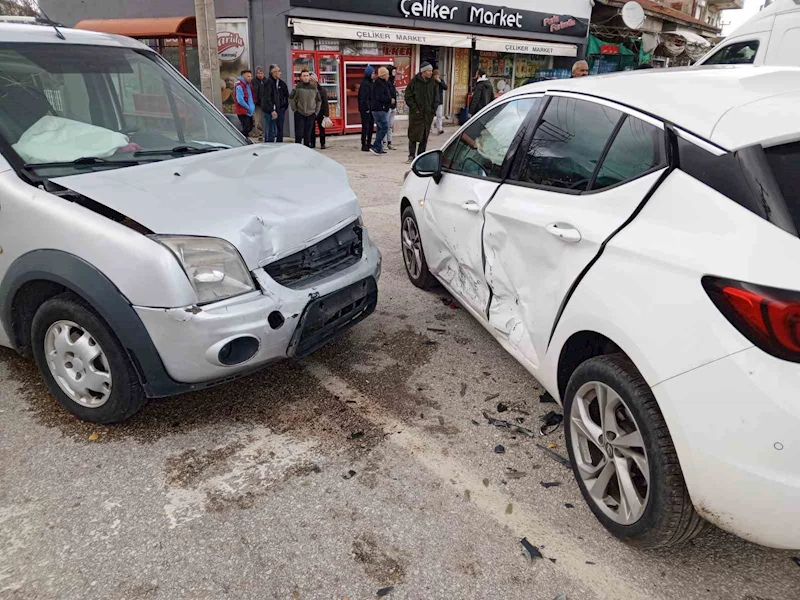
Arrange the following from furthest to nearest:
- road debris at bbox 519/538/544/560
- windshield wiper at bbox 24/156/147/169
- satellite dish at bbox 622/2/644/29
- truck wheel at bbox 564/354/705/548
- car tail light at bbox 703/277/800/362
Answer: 1. satellite dish at bbox 622/2/644/29
2. windshield wiper at bbox 24/156/147/169
3. road debris at bbox 519/538/544/560
4. truck wheel at bbox 564/354/705/548
5. car tail light at bbox 703/277/800/362

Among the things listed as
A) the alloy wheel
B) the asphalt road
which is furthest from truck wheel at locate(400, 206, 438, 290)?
the asphalt road

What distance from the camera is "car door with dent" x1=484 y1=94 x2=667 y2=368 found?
2.38 m

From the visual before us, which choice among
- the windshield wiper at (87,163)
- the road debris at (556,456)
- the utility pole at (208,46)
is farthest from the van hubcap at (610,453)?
the utility pole at (208,46)

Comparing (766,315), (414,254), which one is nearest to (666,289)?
(766,315)

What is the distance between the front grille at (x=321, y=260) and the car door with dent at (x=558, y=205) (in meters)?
0.78

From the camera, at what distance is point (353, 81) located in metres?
17.3

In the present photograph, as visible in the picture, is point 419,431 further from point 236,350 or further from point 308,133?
point 308,133

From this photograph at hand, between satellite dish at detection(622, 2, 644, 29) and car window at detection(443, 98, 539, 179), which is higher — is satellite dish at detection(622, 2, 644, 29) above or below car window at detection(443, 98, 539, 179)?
above

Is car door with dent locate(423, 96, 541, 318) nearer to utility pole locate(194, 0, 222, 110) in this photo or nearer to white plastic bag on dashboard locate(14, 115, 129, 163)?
white plastic bag on dashboard locate(14, 115, 129, 163)

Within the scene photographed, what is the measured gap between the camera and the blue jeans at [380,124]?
14133mm

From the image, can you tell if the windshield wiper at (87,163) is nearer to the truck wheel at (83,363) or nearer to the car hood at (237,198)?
the car hood at (237,198)

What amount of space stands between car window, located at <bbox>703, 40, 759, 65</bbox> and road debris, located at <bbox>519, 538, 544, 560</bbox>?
25.0 ft

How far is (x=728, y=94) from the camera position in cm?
229

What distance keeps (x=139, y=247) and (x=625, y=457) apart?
2107mm
